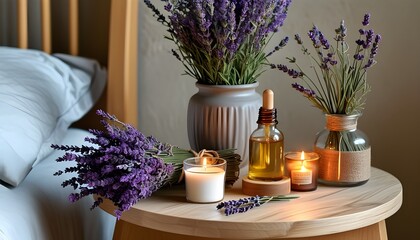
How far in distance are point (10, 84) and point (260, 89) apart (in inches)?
25.2

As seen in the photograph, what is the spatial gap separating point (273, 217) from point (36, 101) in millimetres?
661

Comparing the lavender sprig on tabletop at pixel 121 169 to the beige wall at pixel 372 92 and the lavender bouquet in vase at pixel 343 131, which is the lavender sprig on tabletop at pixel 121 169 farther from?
the beige wall at pixel 372 92

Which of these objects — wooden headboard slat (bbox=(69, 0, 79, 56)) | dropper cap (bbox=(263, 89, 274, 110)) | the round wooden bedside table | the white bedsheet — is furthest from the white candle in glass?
wooden headboard slat (bbox=(69, 0, 79, 56))

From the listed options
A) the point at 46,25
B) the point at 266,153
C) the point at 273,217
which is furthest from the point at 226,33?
the point at 46,25

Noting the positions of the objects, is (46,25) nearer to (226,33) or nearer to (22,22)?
(22,22)

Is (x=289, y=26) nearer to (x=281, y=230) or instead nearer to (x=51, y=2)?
Answer: (x=51, y=2)

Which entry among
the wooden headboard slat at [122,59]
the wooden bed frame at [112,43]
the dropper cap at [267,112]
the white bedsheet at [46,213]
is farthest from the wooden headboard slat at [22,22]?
the dropper cap at [267,112]

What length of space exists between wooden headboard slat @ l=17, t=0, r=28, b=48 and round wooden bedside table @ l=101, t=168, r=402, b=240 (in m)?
0.74

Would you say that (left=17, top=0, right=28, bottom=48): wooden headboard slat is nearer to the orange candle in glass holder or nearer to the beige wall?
the beige wall

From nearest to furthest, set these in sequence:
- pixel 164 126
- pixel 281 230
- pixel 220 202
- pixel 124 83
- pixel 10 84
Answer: pixel 281 230 → pixel 220 202 → pixel 10 84 → pixel 124 83 → pixel 164 126

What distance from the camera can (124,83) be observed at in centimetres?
173

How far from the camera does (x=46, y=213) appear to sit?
49.3 inches

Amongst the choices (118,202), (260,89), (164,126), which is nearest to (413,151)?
(260,89)

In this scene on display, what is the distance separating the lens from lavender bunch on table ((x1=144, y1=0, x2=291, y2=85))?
47.3 inches
